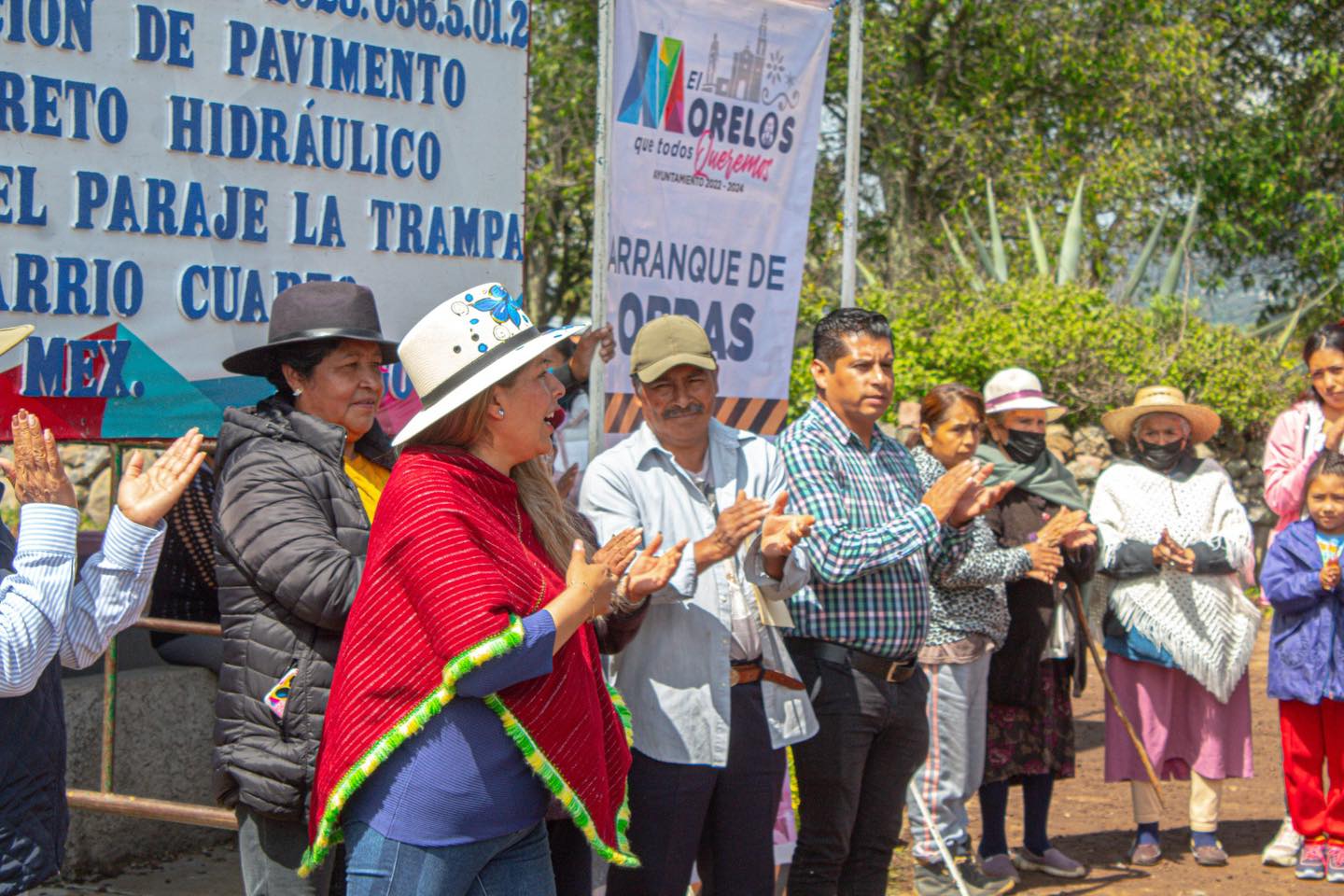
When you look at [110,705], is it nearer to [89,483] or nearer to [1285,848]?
[1285,848]

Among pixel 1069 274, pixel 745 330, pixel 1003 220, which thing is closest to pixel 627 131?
pixel 745 330

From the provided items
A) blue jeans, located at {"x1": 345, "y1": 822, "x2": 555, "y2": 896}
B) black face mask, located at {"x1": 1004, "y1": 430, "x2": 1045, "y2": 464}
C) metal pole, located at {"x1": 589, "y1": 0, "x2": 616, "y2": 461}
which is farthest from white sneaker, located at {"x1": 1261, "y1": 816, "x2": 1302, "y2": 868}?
blue jeans, located at {"x1": 345, "y1": 822, "x2": 555, "y2": 896}

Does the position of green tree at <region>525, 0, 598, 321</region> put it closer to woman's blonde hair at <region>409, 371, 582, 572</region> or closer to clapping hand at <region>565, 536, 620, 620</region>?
woman's blonde hair at <region>409, 371, 582, 572</region>

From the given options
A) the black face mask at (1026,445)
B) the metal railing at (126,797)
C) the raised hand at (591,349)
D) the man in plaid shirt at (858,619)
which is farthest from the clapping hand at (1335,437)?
the metal railing at (126,797)

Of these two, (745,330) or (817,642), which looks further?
(745,330)

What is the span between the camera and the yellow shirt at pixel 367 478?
12.3 feet

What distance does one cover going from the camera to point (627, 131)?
5250 mm

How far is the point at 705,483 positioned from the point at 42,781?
1.89m

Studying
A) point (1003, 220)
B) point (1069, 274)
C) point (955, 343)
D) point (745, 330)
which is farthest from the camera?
point (1003, 220)

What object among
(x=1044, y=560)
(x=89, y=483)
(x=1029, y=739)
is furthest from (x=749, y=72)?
(x=89, y=483)

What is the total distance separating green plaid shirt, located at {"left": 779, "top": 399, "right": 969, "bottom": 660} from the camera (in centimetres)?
431

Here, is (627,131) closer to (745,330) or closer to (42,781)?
(745,330)

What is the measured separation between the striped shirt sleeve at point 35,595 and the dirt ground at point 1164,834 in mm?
3887

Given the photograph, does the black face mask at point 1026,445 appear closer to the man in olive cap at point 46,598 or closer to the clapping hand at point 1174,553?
the clapping hand at point 1174,553
